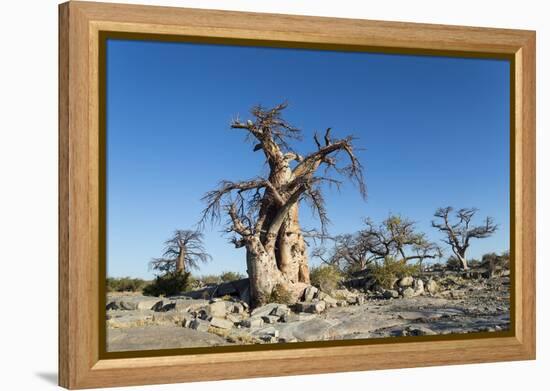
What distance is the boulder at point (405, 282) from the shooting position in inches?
392

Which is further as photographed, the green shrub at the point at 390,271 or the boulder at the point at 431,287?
the boulder at the point at 431,287

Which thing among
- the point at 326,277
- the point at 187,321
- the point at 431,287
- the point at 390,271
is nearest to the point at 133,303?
the point at 187,321

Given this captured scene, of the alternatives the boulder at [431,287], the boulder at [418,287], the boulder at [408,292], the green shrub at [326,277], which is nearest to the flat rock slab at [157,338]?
the green shrub at [326,277]

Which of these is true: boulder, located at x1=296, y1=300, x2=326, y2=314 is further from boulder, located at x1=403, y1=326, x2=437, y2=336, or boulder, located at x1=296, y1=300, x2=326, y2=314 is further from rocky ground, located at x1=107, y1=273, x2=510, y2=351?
boulder, located at x1=403, y1=326, x2=437, y2=336

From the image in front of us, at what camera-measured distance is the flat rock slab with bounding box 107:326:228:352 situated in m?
8.62

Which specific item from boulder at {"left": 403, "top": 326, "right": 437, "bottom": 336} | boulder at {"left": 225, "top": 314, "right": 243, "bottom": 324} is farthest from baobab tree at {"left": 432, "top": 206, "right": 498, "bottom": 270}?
boulder at {"left": 225, "top": 314, "right": 243, "bottom": 324}

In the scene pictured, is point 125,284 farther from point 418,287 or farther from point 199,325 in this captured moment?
point 418,287

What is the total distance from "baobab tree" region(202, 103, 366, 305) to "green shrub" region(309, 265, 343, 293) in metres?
0.07

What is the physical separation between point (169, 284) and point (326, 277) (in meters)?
1.42

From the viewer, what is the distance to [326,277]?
961cm

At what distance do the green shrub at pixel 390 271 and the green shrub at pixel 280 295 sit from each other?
835 millimetres

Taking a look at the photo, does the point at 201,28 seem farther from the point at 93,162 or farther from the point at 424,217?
the point at 424,217

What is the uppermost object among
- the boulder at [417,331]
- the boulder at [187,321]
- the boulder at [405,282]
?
the boulder at [405,282]

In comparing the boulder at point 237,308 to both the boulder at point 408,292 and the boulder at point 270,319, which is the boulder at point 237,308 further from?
the boulder at point 408,292
